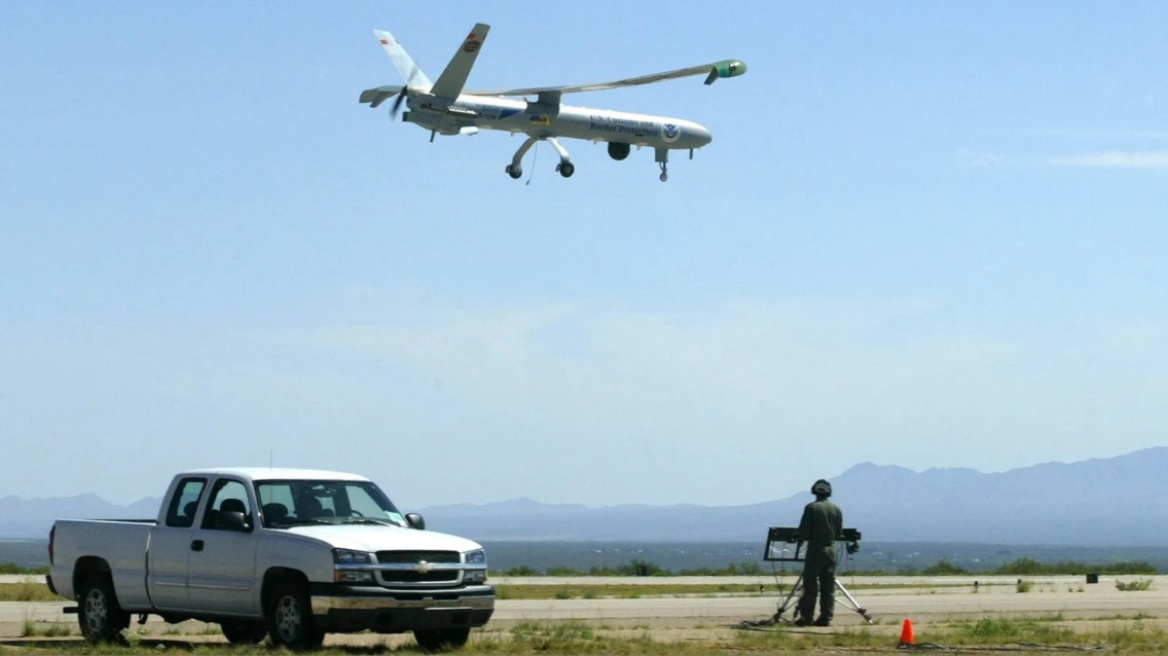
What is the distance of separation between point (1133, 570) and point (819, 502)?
119 ft

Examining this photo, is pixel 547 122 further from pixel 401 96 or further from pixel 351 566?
pixel 351 566

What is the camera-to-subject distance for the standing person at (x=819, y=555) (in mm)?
21906

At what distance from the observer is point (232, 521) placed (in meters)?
17.7

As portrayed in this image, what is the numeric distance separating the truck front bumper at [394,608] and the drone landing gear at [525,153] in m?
31.3

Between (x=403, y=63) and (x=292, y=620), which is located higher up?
(x=403, y=63)

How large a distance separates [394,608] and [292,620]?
102 cm

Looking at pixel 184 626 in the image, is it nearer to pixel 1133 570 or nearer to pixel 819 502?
pixel 819 502

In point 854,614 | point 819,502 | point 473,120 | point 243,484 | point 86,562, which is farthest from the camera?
point 473,120

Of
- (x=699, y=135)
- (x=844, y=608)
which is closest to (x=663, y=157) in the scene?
(x=699, y=135)

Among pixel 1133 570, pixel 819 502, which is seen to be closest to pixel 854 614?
pixel 819 502

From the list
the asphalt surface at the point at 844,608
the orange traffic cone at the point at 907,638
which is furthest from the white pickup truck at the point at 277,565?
the orange traffic cone at the point at 907,638

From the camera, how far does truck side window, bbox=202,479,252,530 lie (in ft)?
60.5

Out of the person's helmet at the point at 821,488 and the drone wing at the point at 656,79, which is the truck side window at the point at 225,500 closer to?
the person's helmet at the point at 821,488

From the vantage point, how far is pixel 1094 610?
1064 inches
